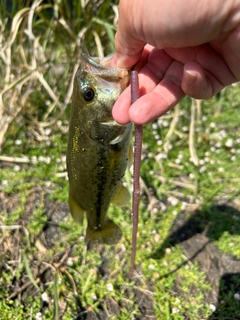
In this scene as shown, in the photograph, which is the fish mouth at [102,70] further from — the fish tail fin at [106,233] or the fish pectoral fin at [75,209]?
the fish tail fin at [106,233]

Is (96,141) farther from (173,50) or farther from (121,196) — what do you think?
(173,50)

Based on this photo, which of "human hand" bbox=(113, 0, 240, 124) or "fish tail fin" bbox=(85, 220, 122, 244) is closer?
"human hand" bbox=(113, 0, 240, 124)

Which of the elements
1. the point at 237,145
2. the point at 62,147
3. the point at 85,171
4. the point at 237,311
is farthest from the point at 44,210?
the point at 237,145

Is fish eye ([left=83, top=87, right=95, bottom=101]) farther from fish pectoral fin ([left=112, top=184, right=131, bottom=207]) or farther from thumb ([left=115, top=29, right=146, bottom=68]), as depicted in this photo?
fish pectoral fin ([left=112, top=184, right=131, bottom=207])

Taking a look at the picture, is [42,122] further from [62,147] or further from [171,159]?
[171,159]

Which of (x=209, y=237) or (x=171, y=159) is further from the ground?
(x=171, y=159)

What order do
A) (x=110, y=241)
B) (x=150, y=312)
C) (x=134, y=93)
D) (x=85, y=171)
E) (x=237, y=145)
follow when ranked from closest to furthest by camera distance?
(x=134, y=93) → (x=85, y=171) → (x=110, y=241) → (x=150, y=312) → (x=237, y=145)

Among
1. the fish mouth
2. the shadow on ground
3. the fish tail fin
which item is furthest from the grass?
the fish mouth
